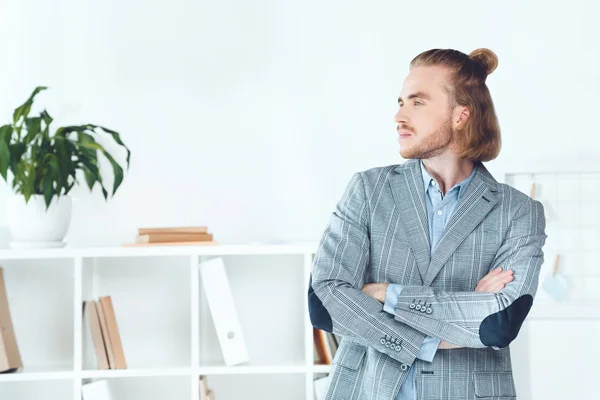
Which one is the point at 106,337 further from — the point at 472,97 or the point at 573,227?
the point at 573,227

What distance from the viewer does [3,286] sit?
8.81 ft

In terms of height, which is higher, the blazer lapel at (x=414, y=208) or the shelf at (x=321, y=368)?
the blazer lapel at (x=414, y=208)

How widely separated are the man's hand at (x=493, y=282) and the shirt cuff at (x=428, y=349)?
0.01 meters

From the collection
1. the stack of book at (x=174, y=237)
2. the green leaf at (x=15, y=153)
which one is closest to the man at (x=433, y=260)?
the stack of book at (x=174, y=237)

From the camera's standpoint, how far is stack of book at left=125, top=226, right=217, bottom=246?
8.54ft

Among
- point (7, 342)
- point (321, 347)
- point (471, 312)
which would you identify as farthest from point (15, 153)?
point (471, 312)

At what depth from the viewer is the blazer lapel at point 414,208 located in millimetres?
1871

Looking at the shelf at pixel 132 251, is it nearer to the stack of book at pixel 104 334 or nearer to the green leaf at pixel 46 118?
the stack of book at pixel 104 334

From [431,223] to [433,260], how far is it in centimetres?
10

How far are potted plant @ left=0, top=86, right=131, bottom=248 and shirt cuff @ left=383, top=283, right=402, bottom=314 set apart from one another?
122 centimetres

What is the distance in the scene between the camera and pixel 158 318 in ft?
9.48

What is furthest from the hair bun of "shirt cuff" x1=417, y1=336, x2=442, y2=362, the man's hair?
"shirt cuff" x1=417, y1=336, x2=442, y2=362

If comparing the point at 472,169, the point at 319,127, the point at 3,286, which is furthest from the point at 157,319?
the point at 472,169

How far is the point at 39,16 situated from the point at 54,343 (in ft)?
3.94
